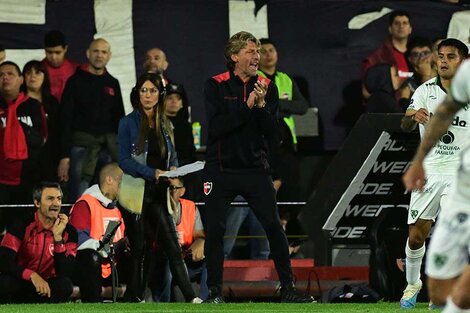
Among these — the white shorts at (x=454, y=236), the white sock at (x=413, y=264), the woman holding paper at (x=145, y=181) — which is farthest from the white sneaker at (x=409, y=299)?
the white shorts at (x=454, y=236)

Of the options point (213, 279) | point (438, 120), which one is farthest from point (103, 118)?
point (438, 120)

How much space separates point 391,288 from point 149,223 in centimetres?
229

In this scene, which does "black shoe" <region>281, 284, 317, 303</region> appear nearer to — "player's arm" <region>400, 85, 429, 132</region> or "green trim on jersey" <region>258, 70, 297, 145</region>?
"player's arm" <region>400, 85, 429, 132</region>

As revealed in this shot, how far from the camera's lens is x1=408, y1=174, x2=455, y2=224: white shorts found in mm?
12062

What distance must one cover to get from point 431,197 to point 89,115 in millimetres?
4779

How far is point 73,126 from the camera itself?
1561 cm

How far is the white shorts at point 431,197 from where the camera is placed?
12.1m

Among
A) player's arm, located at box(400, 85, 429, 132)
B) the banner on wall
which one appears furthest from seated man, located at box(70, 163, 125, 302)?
player's arm, located at box(400, 85, 429, 132)

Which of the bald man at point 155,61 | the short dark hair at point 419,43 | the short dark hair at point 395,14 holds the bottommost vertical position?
the bald man at point 155,61

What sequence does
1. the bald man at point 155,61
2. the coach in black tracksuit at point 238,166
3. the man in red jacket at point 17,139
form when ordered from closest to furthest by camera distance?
the coach in black tracksuit at point 238,166
the man in red jacket at point 17,139
the bald man at point 155,61

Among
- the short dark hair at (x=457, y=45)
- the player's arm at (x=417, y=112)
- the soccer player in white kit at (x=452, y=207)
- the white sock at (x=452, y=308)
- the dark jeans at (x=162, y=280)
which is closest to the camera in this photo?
the white sock at (x=452, y=308)

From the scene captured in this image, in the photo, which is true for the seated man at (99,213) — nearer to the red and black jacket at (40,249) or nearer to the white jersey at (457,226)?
the red and black jacket at (40,249)

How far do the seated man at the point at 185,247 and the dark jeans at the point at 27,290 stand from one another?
0.91 meters

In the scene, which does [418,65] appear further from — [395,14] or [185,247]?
[185,247]
